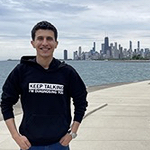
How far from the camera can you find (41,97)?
2.71m

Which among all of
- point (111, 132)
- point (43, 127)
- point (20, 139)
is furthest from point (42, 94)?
point (111, 132)

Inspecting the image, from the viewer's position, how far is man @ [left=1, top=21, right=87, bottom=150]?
271cm

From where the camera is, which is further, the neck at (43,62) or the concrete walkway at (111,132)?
the concrete walkway at (111,132)

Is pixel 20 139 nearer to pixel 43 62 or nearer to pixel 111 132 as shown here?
pixel 43 62

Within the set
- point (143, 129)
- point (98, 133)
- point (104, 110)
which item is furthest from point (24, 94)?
point (104, 110)

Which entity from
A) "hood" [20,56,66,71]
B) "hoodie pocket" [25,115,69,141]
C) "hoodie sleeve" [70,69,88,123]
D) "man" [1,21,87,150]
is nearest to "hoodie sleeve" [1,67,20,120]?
"man" [1,21,87,150]

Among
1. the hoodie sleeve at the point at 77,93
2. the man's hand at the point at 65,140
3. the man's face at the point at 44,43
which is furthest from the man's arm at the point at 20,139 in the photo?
the man's face at the point at 44,43

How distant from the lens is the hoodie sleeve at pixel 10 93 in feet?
9.14

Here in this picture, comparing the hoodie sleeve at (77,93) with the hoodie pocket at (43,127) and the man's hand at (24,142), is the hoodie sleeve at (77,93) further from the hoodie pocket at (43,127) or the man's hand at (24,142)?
the man's hand at (24,142)

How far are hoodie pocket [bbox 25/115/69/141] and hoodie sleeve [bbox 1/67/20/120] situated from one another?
8.5 inches

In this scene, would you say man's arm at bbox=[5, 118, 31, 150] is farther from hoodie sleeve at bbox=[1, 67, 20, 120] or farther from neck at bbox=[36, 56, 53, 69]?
neck at bbox=[36, 56, 53, 69]

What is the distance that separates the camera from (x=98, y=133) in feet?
21.5

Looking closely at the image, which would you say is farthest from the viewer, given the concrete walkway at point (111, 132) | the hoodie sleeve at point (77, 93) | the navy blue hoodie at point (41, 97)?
the concrete walkway at point (111, 132)

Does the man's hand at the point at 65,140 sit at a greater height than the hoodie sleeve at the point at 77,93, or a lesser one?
lesser
